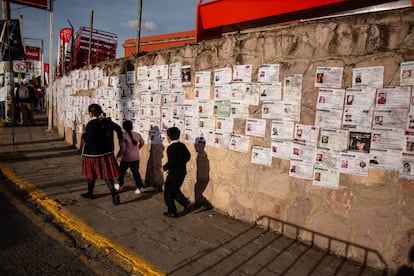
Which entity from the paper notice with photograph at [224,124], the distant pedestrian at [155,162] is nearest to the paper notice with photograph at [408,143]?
the paper notice with photograph at [224,124]

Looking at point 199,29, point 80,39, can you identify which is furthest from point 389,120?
point 80,39

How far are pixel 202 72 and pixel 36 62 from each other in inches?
1197

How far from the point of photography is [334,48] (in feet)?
10.9

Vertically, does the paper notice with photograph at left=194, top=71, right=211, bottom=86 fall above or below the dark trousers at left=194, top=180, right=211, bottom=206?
above

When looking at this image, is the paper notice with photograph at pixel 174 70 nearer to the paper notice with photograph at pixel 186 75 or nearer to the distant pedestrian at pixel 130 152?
the paper notice with photograph at pixel 186 75

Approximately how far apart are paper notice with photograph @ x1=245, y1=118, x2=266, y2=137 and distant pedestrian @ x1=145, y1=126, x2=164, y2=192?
7.06ft

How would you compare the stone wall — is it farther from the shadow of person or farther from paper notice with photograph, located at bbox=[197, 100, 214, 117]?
paper notice with photograph, located at bbox=[197, 100, 214, 117]

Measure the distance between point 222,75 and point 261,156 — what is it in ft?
4.69

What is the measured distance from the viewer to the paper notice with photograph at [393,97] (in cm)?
291

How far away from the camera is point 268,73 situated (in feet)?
12.7

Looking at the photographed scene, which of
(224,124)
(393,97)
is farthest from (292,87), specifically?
(224,124)

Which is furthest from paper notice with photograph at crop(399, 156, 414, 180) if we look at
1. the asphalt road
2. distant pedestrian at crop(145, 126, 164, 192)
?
distant pedestrian at crop(145, 126, 164, 192)

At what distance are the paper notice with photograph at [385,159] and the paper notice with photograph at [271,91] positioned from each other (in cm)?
132

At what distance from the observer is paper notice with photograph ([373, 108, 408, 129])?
294 centimetres
